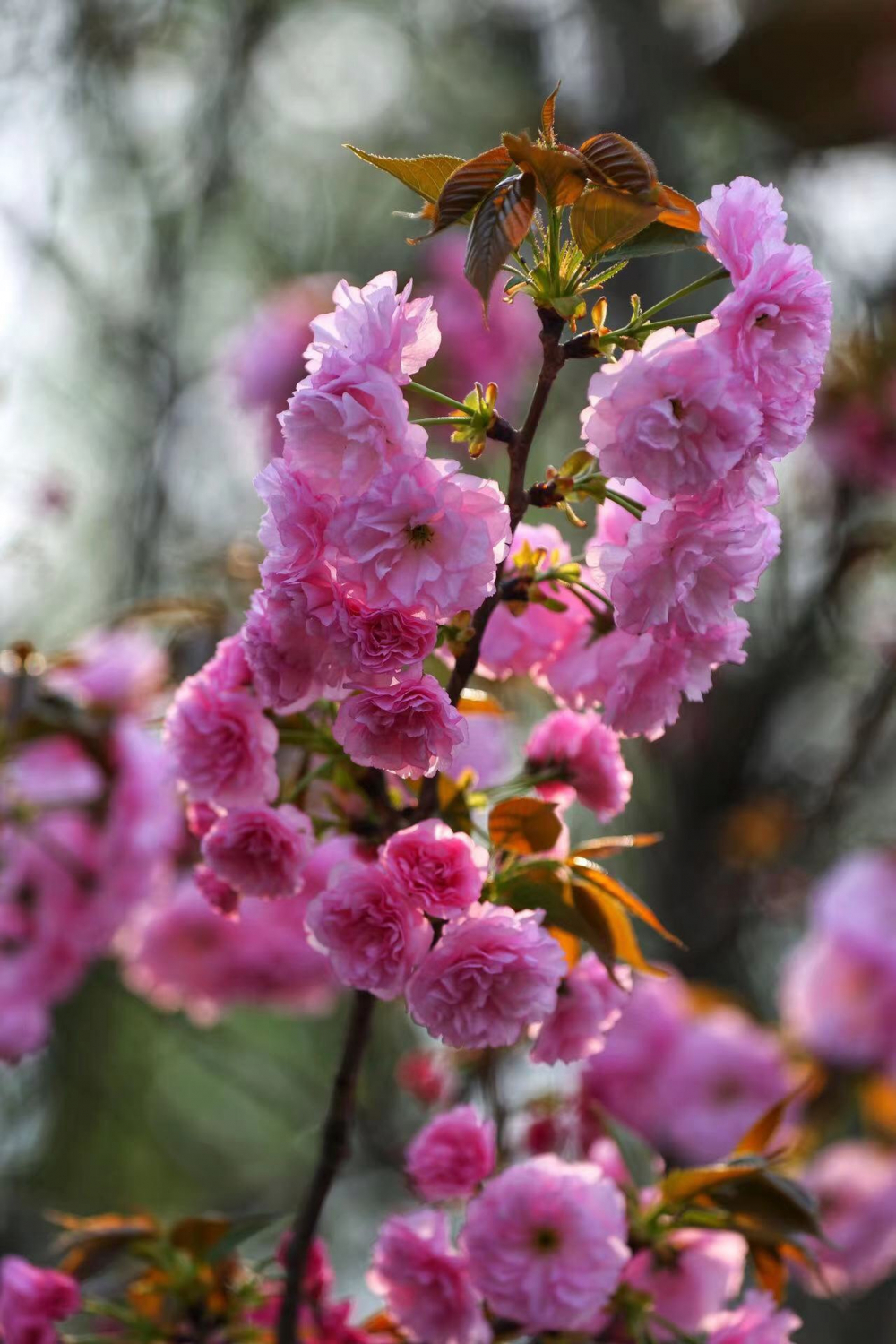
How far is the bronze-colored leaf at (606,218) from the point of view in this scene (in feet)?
2.74

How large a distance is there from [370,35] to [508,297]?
4.13 m

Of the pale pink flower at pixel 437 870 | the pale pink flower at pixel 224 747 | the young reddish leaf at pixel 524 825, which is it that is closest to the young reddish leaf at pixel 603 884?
the young reddish leaf at pixel 524 825

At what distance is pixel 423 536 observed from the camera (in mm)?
819

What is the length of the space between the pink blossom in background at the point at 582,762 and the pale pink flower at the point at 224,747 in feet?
0.78

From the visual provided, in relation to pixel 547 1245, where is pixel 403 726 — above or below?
above

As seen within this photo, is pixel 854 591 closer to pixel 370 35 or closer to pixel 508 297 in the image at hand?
pixel 508 297

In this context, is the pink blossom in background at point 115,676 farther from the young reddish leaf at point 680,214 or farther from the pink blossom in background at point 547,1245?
the young reddish leaf at point 680,214

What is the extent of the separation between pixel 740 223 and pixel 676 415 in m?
0.15

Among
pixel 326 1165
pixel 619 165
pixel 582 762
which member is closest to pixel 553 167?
pixel 619 165

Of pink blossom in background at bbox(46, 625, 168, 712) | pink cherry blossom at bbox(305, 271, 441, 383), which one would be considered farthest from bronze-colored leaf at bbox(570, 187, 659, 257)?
pink blossom in background at bbox(46, 625, 168, 712)

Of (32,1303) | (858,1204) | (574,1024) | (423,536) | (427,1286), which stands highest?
(423,536)

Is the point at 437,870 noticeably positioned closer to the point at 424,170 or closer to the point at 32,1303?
the point at 424,170

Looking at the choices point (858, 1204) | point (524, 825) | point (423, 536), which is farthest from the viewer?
point (858, 1204)

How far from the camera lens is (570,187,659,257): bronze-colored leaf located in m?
0.84
